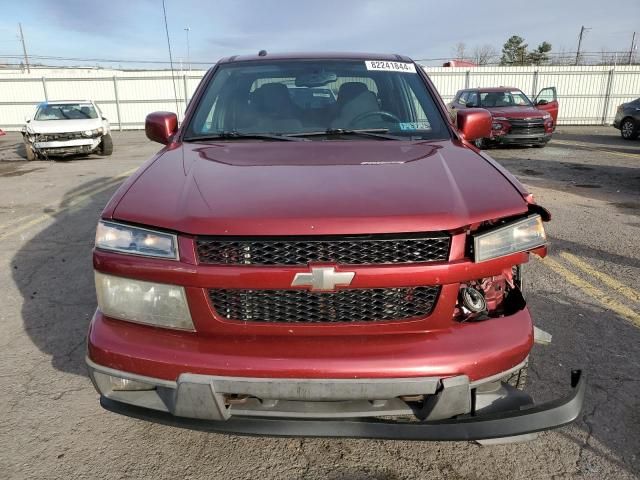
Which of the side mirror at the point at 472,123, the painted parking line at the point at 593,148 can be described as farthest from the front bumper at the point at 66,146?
the painted parking line at the point at 593,148

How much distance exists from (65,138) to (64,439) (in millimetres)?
11966

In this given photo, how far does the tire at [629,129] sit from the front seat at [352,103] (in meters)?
15.7

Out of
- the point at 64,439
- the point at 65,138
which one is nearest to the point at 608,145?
the point at 65,138

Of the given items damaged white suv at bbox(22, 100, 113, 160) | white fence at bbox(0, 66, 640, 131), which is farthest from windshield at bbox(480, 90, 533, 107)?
damaged white suv at bbox(22, 100, 113, 160)

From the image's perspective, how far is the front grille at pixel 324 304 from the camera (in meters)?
1.79

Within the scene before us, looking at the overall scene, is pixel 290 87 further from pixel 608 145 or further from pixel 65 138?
pixel 608 145

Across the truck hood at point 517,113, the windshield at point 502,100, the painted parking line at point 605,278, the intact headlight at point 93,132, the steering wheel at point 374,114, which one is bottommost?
the painted parking line at point 605,278

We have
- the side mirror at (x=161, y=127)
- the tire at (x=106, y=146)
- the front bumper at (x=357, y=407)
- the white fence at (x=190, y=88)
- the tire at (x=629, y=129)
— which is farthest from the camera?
the white fence at (x=190, y=88)

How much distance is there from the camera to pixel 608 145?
48.6 feet

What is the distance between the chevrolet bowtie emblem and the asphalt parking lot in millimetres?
938

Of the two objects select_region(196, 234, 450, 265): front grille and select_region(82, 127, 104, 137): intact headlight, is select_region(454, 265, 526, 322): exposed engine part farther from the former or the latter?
select_region(82, 127, 104, 137): intact headlight


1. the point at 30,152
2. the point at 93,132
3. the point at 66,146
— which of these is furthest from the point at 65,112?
the point at 30,152

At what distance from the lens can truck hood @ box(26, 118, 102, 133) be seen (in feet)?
40.6

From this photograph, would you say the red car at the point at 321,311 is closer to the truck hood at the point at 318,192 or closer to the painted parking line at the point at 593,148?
the truck hood at the point at 318,192
